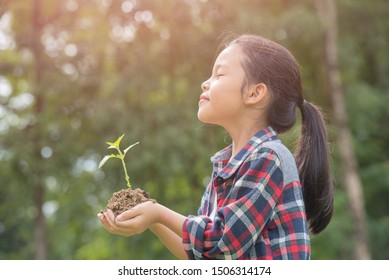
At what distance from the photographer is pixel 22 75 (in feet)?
36.9

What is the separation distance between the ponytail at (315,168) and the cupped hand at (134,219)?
55 cm

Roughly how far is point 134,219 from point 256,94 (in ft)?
1.78

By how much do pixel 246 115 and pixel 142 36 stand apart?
344 inches

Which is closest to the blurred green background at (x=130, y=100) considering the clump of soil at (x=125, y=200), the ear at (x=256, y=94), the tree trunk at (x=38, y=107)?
the tree trunk at (x=38, y=107)

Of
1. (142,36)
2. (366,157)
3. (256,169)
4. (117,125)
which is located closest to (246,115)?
(256,169)

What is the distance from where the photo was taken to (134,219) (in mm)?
1960

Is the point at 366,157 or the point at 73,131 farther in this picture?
the point at 366,157

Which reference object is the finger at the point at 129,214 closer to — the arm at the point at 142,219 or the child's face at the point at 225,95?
the arm at the point at 142,219

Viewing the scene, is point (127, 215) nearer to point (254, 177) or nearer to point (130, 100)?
point (254, 177)

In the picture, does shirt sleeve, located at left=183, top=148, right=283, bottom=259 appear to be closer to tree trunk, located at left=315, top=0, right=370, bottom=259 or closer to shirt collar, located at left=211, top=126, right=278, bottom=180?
shirt collar, located at left=211, top=126, right=278, bottom=180

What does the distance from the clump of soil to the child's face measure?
31cm

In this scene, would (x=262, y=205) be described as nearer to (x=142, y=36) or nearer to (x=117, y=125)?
(x=117, y=125)

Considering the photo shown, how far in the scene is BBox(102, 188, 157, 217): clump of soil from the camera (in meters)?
2.01

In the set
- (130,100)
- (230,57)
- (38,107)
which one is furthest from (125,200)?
(38,107)
